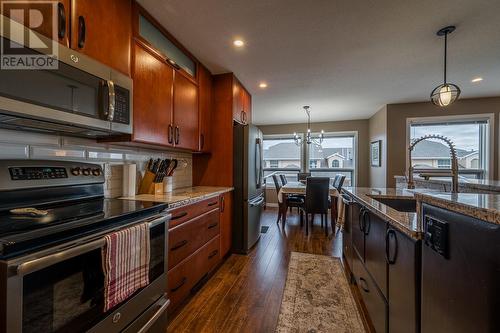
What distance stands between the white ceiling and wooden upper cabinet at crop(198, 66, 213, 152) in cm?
17

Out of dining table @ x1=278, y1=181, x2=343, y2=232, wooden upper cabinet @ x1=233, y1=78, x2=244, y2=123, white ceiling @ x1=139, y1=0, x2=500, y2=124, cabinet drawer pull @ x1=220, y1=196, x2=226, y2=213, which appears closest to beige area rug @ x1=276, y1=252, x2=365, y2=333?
cabinet drawer pull @ x1=220, y1=196, x2=226, y2=213

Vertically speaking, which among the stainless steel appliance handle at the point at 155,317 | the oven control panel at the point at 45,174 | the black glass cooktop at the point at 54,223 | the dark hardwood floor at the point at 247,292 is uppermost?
the oven control panel at the point at 45,174

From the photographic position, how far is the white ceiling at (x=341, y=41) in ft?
5.66

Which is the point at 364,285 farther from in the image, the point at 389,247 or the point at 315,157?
the point at 315,157

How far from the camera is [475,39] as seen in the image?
215cm

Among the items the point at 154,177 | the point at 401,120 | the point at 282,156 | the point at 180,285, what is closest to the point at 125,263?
the point at 180,285

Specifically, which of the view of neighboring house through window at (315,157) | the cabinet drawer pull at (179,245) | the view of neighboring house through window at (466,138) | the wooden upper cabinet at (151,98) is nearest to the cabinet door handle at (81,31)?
the wooden upper cabinet at (151,98)

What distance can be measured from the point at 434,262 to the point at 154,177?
6.63ft

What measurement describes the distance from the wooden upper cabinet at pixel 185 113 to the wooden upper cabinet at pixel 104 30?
62 cm

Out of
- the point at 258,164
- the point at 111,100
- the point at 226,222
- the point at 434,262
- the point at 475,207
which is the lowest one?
the point at 226,222

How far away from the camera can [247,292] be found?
2027 millimetres

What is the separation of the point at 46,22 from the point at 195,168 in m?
2.10

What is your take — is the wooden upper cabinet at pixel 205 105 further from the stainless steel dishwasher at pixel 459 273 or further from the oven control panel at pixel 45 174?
the stainless steel dishwasher at pixel 459 273

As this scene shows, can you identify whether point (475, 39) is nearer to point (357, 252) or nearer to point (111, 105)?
point (357, 252)
